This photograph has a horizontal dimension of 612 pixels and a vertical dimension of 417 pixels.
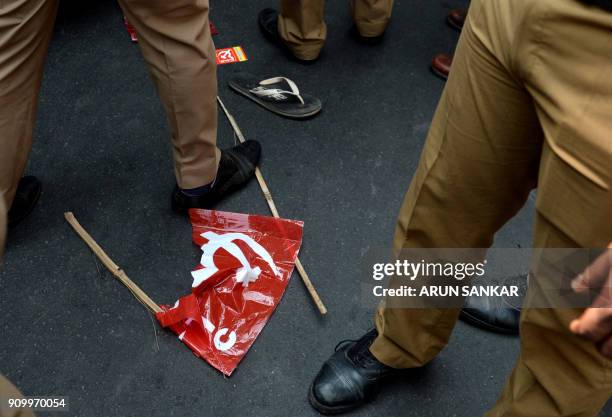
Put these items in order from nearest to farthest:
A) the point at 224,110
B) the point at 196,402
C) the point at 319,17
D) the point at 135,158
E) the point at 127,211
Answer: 1. the point at 196,402
2. the point at 127,211
3. the point at 135,158
4. the point at 224,110
5. the point at 319,17

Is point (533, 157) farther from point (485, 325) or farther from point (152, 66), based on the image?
point (152, 66)

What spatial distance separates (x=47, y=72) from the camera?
198 centimetres

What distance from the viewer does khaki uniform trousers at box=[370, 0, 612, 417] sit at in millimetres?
625

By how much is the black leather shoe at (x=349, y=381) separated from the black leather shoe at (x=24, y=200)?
95 cm

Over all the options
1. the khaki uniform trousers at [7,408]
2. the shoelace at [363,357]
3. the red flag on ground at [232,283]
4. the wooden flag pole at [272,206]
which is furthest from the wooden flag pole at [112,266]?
the khaki uniform trousers at [7,408]

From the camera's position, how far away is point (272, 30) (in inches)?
85.3

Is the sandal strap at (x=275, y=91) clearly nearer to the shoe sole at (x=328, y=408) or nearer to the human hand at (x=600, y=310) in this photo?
the shoe sole at (x=328, y=408)

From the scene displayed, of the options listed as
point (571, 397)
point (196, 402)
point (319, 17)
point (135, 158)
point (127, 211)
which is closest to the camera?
point (571, 397)

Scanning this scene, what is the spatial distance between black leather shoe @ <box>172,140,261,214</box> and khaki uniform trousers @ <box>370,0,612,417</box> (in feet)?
2.30

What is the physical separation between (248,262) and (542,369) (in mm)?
817

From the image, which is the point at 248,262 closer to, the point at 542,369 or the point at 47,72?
the point at 542,369

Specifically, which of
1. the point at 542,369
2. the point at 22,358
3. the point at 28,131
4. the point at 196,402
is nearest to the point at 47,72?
the point at 28,131

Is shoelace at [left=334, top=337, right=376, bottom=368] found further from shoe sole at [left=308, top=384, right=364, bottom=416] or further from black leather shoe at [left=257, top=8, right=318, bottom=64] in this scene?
black leather shoe at [left=257, top=8, right=318, bottom=64]

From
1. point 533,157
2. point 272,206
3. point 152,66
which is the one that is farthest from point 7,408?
point 272,206
